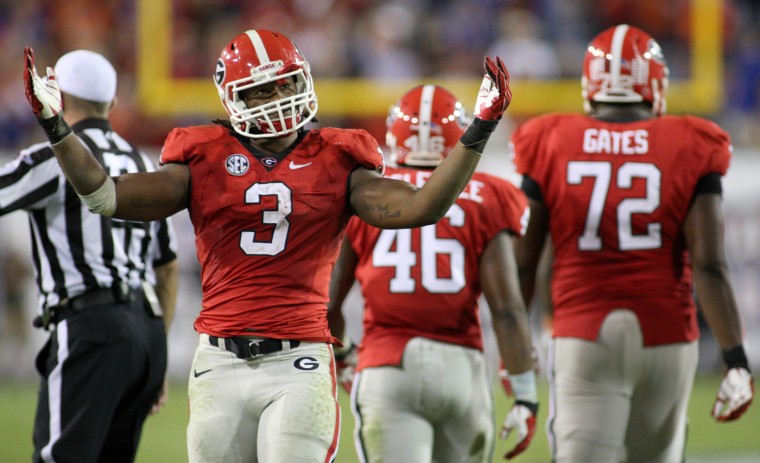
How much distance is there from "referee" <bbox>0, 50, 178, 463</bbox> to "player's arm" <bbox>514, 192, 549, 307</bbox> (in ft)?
4.48

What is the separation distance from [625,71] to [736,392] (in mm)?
1204

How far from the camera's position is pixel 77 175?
2.93 metres

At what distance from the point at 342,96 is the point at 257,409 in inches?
282

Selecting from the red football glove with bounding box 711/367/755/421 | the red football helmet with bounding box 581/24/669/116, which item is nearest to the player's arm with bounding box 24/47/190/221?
the red football helmet with bounding box 581/24/669/116

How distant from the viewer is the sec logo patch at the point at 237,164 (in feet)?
10.3

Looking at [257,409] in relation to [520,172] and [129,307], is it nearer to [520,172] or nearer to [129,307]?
[129,307]

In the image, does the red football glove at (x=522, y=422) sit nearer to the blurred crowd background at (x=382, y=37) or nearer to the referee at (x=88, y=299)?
the referee at (x=88, y=299)

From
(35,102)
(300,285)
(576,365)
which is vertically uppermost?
(35,102)

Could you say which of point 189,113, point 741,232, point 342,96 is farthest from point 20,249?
point 741,232

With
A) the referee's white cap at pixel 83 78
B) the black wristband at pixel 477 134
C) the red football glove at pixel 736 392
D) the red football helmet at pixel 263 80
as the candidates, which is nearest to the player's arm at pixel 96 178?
the red football helmet at pixel 263 80

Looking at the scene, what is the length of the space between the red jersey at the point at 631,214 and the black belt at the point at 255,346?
1.31 meters

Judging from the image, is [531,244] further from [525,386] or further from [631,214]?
[525,386]

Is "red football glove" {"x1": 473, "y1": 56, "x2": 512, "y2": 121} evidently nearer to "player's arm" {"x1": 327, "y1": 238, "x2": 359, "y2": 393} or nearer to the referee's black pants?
"player's arm" {"x1": 327, "y1": 238, "x2": 359, "y2": 393}

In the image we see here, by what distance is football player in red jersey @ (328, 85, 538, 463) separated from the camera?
3707mm
